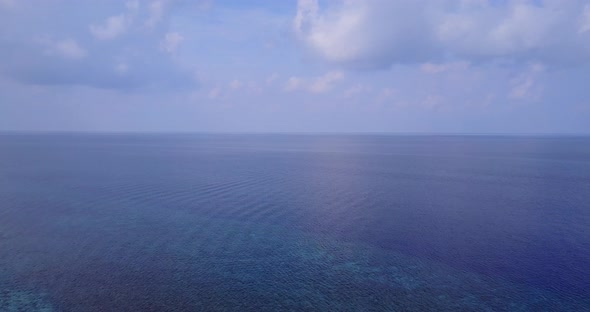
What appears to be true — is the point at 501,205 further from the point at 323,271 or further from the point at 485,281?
the point at 323,271

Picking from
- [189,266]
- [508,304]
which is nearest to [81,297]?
[189,266]

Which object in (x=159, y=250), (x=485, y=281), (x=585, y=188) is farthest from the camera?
(x=585, y=188)

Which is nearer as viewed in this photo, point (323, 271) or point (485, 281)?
point (485, 281)

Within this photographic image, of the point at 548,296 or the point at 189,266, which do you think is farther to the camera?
the point at 189,266

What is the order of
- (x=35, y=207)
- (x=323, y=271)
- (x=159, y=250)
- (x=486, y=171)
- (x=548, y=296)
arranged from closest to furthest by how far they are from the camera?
1. (x=548, y=296)
2. (x=323, y=271)
3. (x=159, y=250)
4. (x=35, y=207)
5. (x=486, y=171)

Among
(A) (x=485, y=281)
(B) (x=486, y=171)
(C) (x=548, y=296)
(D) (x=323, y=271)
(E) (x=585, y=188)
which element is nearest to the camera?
(C) (x=548, y=296)

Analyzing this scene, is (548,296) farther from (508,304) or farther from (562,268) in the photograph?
(562,268)

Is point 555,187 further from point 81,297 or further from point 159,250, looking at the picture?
point 81,297

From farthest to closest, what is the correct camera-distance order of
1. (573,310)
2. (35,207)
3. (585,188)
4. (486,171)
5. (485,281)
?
(486,171) → (585,188) → (35,207) → (485,281) → (573,310)

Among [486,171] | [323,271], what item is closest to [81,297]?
[323,271]
